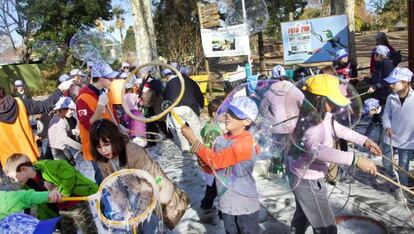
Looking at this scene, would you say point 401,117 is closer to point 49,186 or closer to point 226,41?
point 49,186

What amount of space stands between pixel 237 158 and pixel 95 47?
5254 mm

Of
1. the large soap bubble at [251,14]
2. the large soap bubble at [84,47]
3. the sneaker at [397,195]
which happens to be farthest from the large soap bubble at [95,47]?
the sneaker at [397,195]

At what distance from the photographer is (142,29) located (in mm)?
13523

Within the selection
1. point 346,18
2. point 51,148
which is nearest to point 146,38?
point 346,18

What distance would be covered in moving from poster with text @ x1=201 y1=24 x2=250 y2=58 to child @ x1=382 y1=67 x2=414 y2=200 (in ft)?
22.3

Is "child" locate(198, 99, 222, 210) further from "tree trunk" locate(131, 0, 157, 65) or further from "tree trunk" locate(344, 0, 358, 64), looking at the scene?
"tree trunk" locate(131, 0, 157, 65)

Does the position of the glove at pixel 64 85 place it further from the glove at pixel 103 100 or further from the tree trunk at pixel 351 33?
the tree trunk at pixel 351 33

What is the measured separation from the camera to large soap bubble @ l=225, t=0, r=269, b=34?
895 centimetres

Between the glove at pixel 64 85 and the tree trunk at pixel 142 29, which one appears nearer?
the glove at pixel 64 85

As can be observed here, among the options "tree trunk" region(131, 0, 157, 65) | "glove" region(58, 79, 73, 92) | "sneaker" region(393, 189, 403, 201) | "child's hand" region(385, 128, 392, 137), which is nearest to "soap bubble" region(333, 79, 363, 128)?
"child's hand" region(385, 128, 392, 137)

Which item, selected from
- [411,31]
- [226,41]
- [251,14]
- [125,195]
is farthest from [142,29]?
[125,195]

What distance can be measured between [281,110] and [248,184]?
60cm

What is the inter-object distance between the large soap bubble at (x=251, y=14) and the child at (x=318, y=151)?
20.3 feet

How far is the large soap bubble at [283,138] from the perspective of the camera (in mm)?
2750
